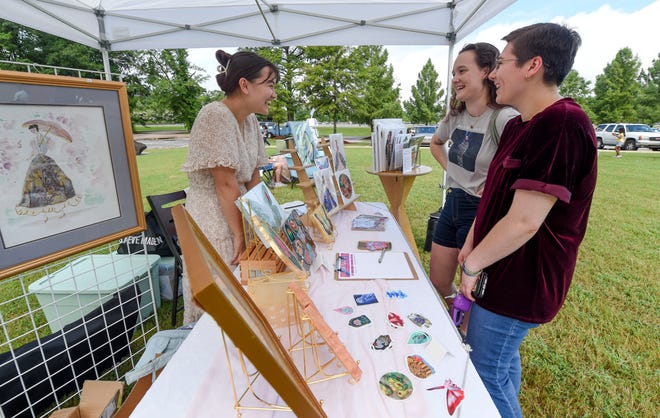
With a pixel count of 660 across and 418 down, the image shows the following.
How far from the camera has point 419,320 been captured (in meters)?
0.98

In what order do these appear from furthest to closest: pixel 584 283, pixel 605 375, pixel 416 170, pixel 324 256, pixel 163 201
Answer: pixel 584 283 → pixel 416 170 → pixel 163 201 → pixel 605 375 → pixel 324 256

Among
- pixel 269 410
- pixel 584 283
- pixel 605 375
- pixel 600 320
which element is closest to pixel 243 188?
pixel 269 410

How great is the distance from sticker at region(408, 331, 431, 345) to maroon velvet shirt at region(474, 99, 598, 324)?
0.27m

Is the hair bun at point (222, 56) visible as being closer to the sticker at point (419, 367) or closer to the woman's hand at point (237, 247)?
the woman's hand at point (237, 247)

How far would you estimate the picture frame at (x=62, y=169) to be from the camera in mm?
832

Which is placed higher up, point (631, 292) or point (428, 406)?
point (428, 406)

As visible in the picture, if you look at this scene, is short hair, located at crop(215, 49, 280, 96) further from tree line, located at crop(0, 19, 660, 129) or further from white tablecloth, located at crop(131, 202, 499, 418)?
tree line, located at crop(0, 19, 660, 129)

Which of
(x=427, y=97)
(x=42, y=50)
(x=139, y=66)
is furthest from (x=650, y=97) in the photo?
(x=42, y=50)


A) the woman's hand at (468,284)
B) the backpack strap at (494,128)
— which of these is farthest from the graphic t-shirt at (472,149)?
the woman's hand at (468,284)

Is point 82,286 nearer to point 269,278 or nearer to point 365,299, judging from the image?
point 269,278

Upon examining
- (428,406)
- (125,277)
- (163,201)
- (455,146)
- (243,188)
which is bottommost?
(125,277)

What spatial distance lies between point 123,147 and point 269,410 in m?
0.98

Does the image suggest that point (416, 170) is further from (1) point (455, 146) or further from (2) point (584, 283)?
(2) point (584, 283)

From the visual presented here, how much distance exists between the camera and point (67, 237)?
969 mm
